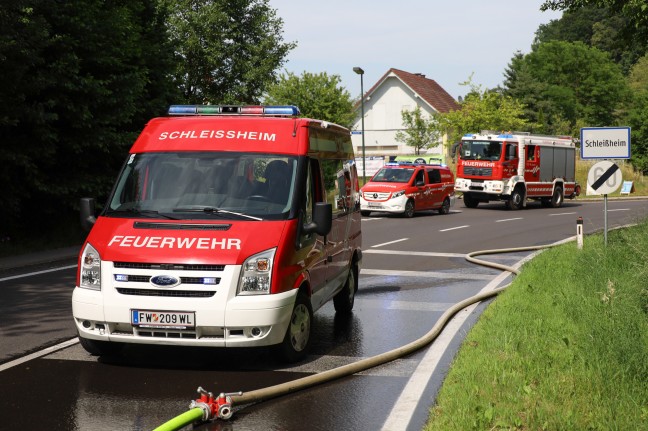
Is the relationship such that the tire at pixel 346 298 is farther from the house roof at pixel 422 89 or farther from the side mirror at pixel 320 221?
the house roof at pixel 422 89

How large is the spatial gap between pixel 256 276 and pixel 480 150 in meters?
30.2

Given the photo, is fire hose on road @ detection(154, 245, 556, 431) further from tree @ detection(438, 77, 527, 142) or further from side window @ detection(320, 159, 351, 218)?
tree @ detection(438, 77, 527, 142)

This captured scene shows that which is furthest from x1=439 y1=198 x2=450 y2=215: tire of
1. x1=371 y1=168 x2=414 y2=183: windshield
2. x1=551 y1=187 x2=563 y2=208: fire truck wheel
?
x1=551 y1=187 x2=563 y2=208: fire truck wheel

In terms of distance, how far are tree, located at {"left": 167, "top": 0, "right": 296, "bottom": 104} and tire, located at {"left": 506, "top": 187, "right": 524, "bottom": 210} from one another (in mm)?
23268

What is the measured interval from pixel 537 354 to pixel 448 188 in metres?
26.8

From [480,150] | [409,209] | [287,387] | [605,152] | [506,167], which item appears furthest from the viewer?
[480,150]

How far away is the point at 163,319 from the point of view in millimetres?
7039

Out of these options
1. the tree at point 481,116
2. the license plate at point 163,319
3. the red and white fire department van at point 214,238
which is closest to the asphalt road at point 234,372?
the red and white fire department van at point 214,238

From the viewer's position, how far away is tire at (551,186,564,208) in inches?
1578

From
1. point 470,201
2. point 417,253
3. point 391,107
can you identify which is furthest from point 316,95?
point 417,253

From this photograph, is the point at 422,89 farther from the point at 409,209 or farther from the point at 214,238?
the point at 214,238

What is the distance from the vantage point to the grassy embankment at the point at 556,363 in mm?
5473

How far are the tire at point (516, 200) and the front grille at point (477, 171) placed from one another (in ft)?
4.85

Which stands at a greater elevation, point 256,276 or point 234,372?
point 256,276
